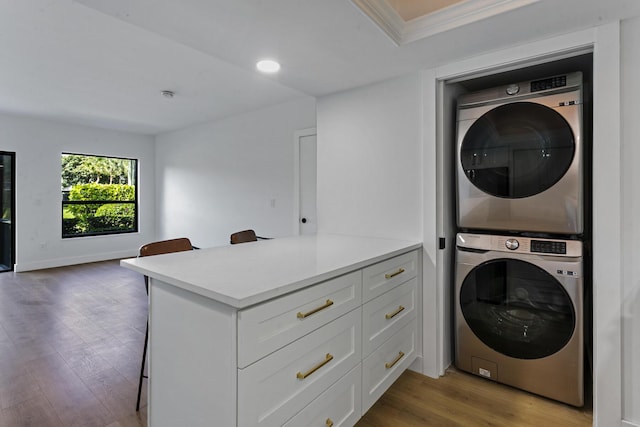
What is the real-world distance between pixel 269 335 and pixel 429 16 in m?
1.74

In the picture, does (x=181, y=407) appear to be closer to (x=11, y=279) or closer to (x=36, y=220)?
(x=11, y=279)

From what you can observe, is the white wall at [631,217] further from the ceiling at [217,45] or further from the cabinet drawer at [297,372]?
the cabinet drawer at [297,372]

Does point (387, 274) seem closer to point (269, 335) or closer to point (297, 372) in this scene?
point (297, 372)

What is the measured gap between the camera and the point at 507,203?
1.99 metres

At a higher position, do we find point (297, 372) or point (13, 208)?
point (13, 208)

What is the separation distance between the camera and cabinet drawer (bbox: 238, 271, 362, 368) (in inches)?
41.4

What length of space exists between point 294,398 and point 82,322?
2854 mm

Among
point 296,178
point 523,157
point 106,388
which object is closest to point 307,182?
point 296,178

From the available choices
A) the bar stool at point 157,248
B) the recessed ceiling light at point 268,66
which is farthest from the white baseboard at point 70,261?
the recessed ceiling light at point 268,66

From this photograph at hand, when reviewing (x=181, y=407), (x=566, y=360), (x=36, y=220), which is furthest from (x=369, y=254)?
(x=36, y=220)

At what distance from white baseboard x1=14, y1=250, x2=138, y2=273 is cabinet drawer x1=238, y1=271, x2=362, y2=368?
5989 mm

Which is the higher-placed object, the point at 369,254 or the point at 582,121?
the point at 582,121

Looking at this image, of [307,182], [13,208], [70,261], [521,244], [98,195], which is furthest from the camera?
[98,195]

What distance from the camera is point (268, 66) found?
83.4 inches
